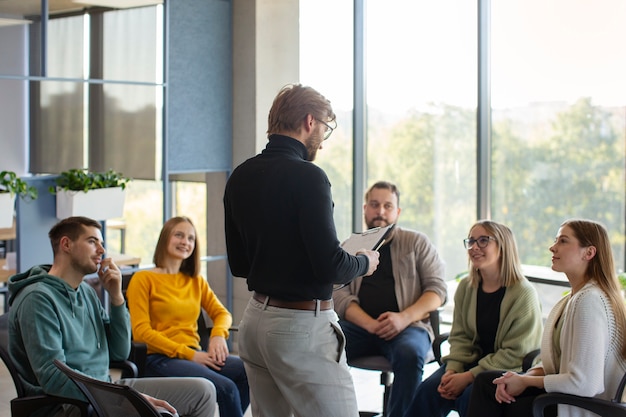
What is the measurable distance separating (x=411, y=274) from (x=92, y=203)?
1758 millimetres

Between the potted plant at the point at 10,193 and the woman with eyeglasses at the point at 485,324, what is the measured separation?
220cm

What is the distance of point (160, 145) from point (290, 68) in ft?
3.43

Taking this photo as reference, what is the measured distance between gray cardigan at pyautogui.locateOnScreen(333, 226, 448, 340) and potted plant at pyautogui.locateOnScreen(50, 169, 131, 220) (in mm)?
1407

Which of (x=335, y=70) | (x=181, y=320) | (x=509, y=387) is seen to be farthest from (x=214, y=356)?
(x=335, y=70)

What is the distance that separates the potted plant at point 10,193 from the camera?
4258 mm

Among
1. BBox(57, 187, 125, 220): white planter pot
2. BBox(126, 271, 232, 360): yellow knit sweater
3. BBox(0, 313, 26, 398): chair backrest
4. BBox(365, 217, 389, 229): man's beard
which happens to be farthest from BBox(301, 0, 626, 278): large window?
BBox(0, 313, 26, 398): chair backrest

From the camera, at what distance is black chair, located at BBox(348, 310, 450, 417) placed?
3760mm

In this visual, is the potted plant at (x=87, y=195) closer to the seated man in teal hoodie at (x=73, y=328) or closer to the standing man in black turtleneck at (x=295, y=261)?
the seated man in teal hoodie at (x=73, y=328)

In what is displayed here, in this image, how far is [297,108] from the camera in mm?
2549

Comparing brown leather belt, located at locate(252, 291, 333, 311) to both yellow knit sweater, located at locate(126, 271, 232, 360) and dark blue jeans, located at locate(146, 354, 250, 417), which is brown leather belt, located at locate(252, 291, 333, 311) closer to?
dark blue jeans, located at locate(146, 354, 250, 417)

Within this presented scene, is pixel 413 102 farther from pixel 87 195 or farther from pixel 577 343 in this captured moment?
pixel 577 343

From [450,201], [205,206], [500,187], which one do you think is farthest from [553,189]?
[205,206]

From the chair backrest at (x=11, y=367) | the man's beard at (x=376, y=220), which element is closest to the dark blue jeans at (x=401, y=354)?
the man's beard at (x=376, y=220)

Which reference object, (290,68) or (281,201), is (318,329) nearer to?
(281,201)
